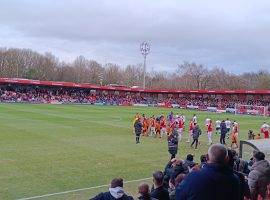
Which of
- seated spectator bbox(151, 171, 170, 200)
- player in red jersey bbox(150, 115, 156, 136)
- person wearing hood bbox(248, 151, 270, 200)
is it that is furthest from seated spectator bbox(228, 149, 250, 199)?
player in red jersey bbox(150, 115, 156, 136)

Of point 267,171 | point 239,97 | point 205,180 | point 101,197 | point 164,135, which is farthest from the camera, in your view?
point 239,97

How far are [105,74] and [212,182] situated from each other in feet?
432

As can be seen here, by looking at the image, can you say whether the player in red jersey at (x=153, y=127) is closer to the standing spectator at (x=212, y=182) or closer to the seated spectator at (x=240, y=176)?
the seated spectator at (x=240, y=176)

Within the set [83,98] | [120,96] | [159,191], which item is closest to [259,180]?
[159,191]

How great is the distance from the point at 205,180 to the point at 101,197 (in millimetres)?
2186

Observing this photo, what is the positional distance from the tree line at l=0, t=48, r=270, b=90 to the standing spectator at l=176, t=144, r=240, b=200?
107 metres

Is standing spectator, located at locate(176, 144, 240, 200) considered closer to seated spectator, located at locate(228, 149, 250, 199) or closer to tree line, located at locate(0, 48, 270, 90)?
seated spectator, located at locate(228, 149, 250, 199)

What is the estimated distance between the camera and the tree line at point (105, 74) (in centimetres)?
11525

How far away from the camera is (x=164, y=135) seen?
27500 mm

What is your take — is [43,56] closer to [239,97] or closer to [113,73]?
[113,73]

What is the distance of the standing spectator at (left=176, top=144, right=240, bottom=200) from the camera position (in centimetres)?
399

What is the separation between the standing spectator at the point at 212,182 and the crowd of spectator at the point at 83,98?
69.0 metres

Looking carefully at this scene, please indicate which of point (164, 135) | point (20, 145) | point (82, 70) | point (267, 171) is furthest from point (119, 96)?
point (267, 171)

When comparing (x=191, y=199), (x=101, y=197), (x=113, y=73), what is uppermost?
(x=113, y=73)
